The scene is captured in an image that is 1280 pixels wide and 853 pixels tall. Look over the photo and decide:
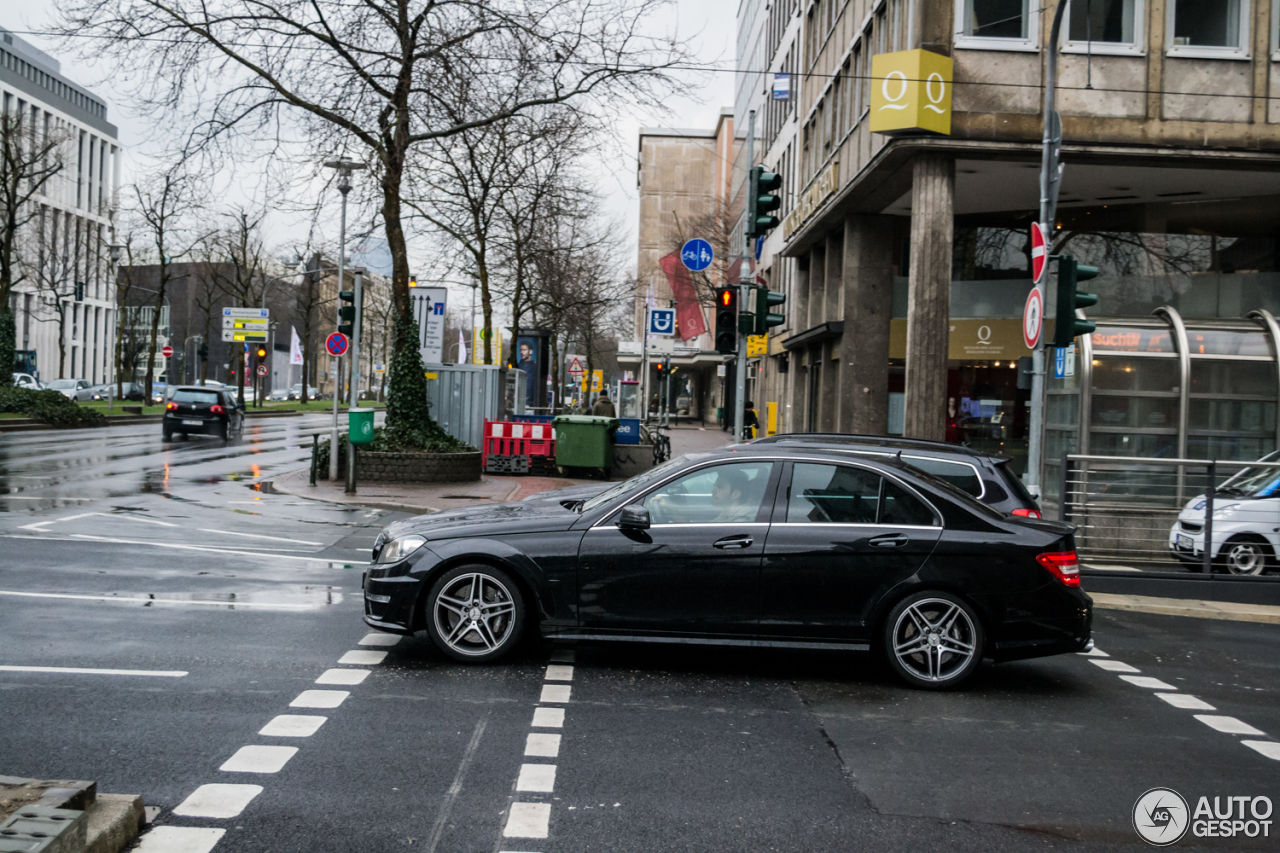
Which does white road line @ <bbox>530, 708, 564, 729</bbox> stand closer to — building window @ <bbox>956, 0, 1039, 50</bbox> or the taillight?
the taillight

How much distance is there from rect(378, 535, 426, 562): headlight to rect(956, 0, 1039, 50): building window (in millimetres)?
17116

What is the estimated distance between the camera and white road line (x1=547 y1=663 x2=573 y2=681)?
6992 mm

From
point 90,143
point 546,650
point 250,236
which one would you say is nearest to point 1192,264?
point 546,650

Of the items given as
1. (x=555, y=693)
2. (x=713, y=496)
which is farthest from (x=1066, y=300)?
(x=555, y=693)

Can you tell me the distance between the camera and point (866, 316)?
27703 millimetres

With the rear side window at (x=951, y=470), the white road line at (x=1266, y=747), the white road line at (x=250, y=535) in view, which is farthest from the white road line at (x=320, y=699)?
the white road line at (x=250, y=535)

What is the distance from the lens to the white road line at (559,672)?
699 centimetres

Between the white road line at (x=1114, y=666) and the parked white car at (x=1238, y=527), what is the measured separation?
14.5 feet

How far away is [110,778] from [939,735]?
4.12 m

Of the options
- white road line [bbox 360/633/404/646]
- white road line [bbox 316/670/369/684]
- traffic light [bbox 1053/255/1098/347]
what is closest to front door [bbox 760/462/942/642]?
white road line [bbox 316/670/369/684]

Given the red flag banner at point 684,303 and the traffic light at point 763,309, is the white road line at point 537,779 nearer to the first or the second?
the traffic light at point 763,309

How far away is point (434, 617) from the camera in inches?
283

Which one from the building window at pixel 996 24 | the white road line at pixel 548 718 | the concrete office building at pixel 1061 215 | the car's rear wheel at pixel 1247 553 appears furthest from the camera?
the building window at pixel 996 24

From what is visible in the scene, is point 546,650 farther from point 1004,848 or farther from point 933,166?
point 933,166
